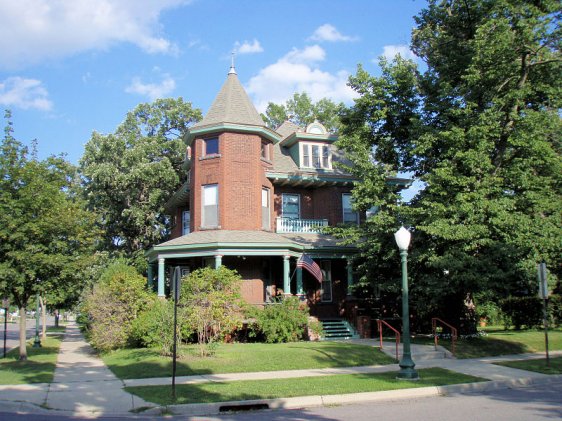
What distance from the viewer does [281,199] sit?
27.1 meters

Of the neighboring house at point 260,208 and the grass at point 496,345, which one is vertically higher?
the neighboring house at point 260,208

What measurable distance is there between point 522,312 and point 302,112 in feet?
88.8

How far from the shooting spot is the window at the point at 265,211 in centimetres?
2548

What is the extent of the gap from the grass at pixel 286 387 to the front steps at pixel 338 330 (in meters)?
9.04

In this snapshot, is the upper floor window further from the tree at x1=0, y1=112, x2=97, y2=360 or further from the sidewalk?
the sidewalk

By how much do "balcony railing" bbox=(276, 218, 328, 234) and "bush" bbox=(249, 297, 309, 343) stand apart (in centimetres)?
549

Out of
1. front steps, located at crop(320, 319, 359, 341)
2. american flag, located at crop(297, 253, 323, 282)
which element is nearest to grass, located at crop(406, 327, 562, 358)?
front steps, located at crop(320, 319, 359, 341)

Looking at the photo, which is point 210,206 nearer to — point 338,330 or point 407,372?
point 338,330

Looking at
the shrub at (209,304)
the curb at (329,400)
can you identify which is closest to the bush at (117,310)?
the shrub at (209,304)

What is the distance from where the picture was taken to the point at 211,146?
83.5 feet

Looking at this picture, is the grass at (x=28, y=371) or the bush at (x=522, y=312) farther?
the bush at (x=522, y=312)

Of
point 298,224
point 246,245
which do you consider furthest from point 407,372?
point 298,224

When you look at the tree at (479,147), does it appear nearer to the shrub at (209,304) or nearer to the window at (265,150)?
the window at (265,150)

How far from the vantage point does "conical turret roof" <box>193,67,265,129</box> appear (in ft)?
82.8
